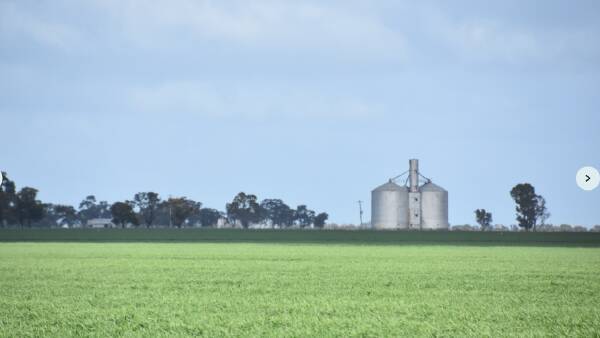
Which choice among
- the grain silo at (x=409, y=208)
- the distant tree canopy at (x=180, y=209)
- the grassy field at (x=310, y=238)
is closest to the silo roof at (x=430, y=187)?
the grain silo at (x=409, y=208)

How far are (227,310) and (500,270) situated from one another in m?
13.5

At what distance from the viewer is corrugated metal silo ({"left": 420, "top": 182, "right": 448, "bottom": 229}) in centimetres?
12338

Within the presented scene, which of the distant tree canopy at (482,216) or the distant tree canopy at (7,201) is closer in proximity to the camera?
the distant tree canopy at (7,201)

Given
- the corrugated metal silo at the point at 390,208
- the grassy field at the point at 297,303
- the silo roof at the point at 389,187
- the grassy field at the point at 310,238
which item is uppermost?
the silo roof at the point at 389,187

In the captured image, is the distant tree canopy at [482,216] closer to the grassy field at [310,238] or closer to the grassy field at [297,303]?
the grassy field at [310,238]

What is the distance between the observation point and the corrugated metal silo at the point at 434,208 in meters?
123

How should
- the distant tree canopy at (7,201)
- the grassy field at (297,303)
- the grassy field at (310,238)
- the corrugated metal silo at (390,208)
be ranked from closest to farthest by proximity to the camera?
the grassy field at (297,303) < the grassy field at (310,238) < the corrugated metal silo at (390,208) < the distant tree canopy at (7,201)

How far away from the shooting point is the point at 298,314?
1184cm

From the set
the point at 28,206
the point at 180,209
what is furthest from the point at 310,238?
the point at 180,209

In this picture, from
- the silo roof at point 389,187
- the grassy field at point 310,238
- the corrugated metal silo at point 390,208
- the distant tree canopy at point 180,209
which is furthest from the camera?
the distant tree canopy at point 180,209

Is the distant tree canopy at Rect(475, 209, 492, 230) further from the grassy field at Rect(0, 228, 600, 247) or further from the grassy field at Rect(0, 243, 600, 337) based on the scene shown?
the grassy field at Rect(0, 243, 600, 337)

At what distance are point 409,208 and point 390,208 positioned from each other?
10.7 feet

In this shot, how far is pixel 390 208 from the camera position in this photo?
12338 cm

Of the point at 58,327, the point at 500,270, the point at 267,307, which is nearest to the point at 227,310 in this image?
the point at 267,307
